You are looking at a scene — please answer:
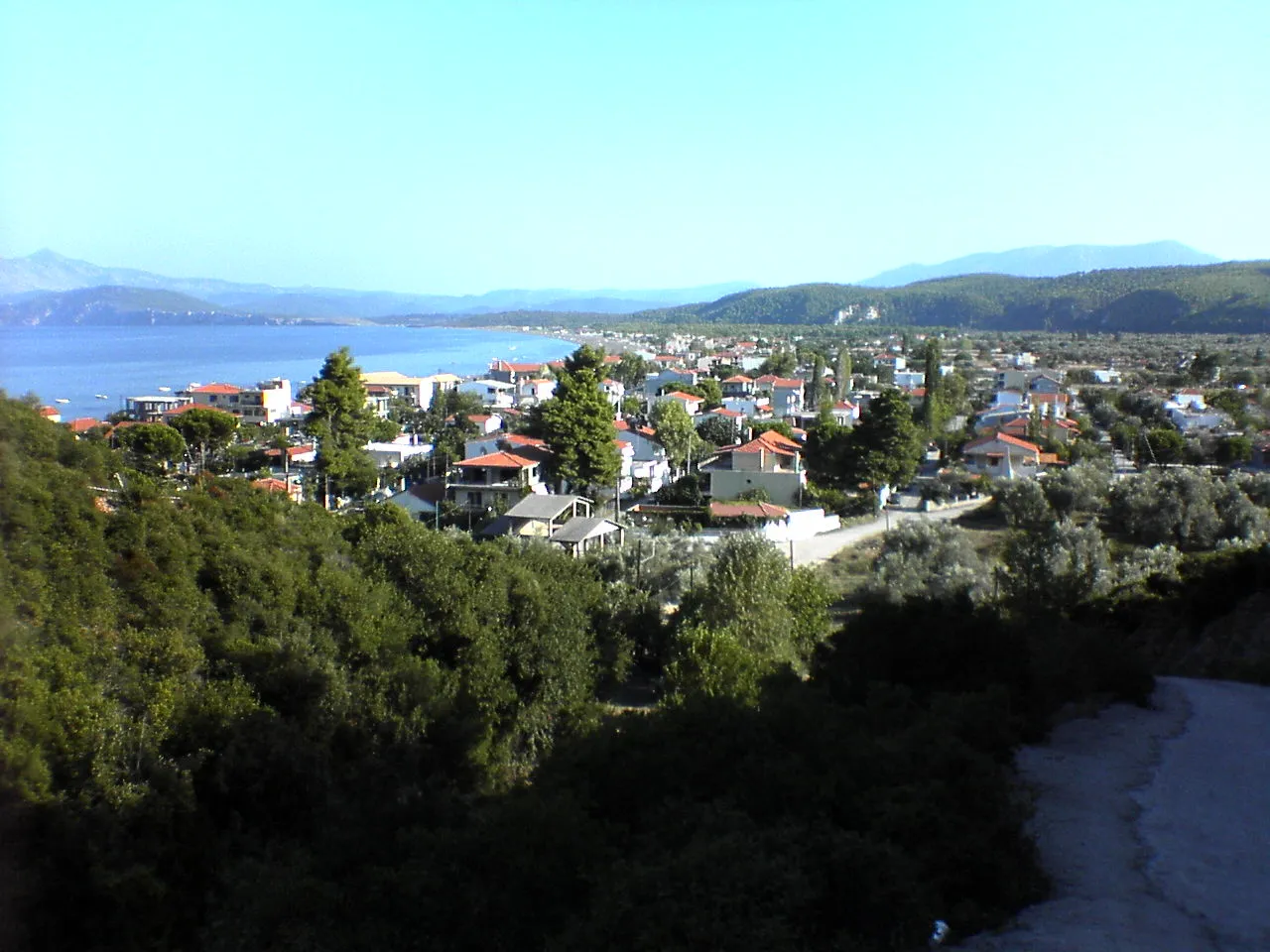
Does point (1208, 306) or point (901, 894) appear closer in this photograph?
point (901, 894)

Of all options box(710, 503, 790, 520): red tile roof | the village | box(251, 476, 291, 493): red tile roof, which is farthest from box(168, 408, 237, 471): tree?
box(710, 503, 790, 520): red tile roof

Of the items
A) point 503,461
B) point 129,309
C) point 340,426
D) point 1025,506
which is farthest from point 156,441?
point 129,309

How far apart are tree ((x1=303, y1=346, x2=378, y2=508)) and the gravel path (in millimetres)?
20505

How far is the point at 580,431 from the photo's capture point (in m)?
25.9

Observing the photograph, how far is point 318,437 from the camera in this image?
26.1 m

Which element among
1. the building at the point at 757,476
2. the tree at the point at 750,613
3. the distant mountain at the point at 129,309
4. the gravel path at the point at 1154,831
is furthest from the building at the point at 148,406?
the gravel path at the point at 1154,831

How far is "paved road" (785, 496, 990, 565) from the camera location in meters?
21.2

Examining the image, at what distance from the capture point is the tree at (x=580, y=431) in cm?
2581

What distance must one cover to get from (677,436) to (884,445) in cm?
798

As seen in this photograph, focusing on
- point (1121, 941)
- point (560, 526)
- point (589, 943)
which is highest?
point (589, 943)

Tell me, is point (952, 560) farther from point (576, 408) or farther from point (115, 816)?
point (115, 816)

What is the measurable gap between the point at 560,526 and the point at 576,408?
5.05 metres

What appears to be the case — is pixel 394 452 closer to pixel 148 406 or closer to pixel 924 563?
pixel 148 406

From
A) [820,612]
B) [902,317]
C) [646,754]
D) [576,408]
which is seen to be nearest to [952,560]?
[820,612]
